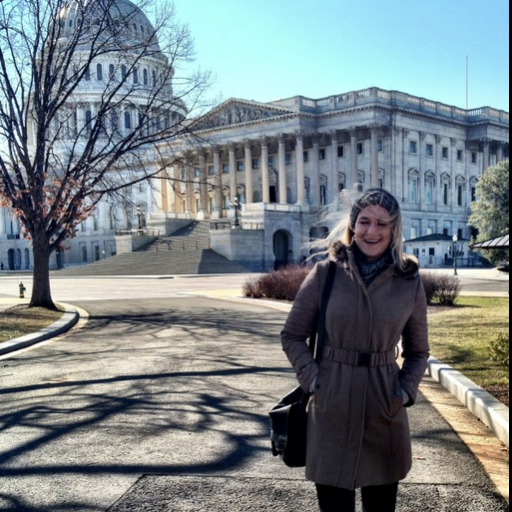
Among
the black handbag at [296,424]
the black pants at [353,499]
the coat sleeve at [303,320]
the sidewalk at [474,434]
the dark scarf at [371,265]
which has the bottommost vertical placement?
the sidewalk at [474,434]

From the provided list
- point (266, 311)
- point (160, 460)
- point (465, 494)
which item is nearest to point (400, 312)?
point (465, 494)

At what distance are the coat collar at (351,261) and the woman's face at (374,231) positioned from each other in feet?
0.27

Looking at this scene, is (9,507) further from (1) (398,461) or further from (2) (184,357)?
(2) (184,357)

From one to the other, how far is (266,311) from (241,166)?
6593 cm

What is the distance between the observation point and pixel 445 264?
62.7m

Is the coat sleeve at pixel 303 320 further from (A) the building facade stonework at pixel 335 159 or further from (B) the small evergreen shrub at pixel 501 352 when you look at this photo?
(A) the building facade stonework at pixel 335 159

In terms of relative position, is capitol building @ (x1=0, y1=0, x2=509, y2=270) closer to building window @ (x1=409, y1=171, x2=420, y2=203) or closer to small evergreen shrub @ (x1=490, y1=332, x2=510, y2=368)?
building window @ (x1=409, y1=171, x2=420, y2=203)

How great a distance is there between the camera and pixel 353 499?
10.6 feet

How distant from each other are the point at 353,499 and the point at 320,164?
75115 mm

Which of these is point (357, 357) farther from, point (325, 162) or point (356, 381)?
point (325, 162)

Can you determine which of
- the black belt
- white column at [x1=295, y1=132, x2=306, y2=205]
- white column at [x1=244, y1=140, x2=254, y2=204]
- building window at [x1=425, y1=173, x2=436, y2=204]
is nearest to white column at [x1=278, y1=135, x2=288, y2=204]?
white column at [x1=295, y1=132, x2=306, y2=205]

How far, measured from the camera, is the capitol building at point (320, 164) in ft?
225

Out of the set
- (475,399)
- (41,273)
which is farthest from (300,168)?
(475,399)

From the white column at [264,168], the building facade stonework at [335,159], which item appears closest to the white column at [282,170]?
the building facade stonework at [335,159]
